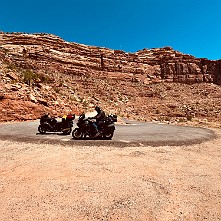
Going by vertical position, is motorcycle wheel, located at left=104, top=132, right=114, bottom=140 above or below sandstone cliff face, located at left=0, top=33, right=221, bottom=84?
below

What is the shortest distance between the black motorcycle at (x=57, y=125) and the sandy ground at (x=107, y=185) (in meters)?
5.19

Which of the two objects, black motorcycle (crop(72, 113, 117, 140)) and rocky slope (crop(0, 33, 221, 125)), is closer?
black motorcycle (crop(72, 113, 117, 140))

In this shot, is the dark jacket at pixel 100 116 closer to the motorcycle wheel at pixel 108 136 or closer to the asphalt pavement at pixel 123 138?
the motorcycle wheel at pixel 108 136

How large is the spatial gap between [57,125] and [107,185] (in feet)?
31.5

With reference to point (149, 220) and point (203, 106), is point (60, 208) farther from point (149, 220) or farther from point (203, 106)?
point (203, 106)

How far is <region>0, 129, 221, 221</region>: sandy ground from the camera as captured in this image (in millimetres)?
4207

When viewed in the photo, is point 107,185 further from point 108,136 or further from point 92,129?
point 108,136

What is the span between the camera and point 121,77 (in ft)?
212

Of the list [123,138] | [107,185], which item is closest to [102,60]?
[123,138]

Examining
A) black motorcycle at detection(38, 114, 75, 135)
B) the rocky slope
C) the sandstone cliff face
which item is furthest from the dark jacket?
the sandstone cliff face

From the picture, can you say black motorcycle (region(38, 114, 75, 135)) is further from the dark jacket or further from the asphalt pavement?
the dark jacket

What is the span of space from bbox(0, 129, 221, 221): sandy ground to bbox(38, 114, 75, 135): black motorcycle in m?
5.19

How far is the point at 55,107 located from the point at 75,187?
2165 centimetres

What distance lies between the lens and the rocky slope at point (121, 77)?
4297cm
